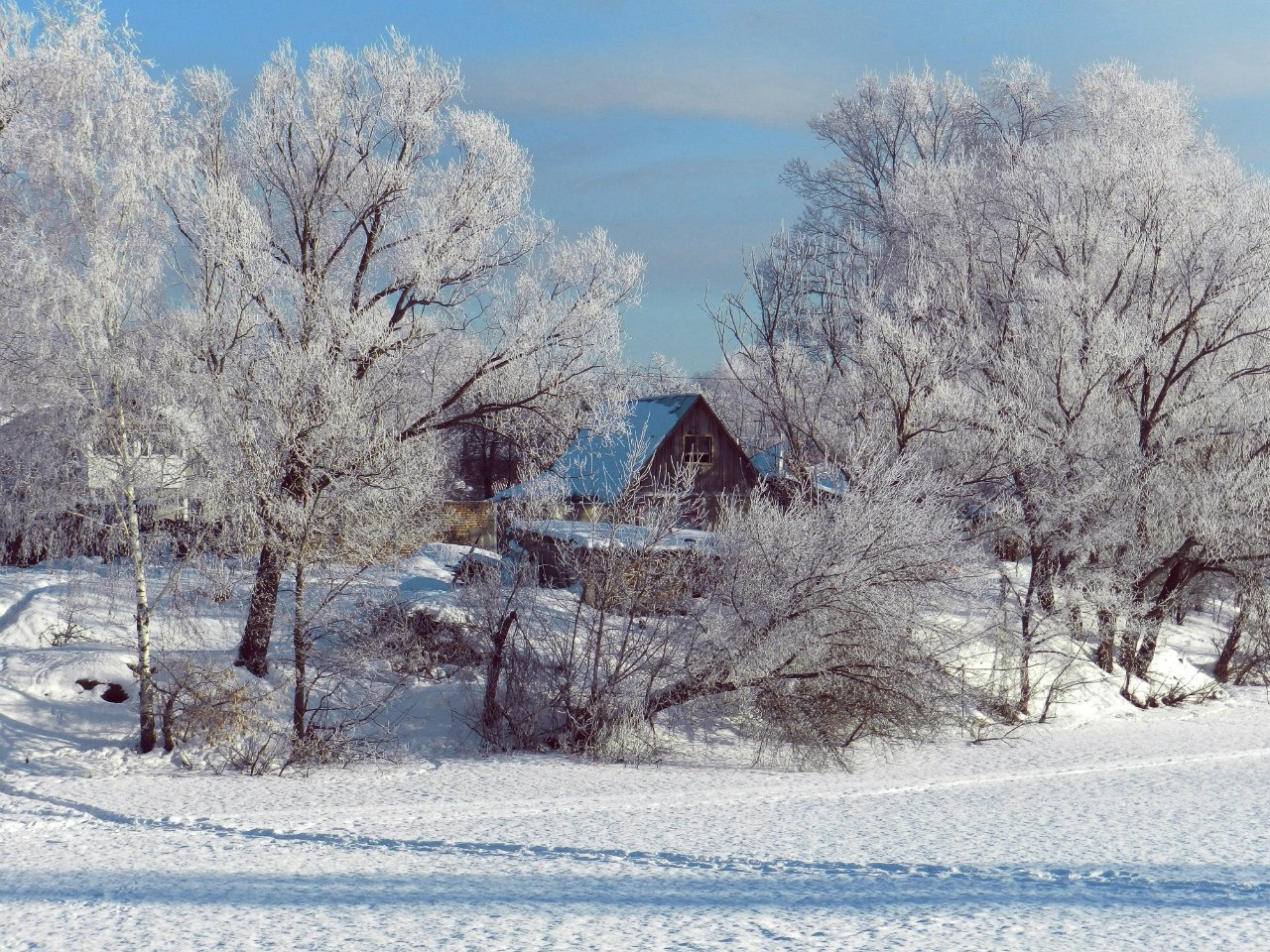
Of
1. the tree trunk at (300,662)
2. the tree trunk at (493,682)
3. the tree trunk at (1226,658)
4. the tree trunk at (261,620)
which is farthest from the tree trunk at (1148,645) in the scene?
the tree trunk at (261,620)

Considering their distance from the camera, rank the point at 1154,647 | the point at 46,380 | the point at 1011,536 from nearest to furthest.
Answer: the point at 46,380 < the point at 1011,536 < the point at 1154,647

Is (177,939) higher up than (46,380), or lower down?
lower down

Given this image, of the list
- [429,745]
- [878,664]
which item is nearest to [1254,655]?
[878,664]

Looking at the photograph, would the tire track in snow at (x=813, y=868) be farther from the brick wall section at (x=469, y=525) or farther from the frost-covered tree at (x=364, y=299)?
the brick wall section at (x=469, y=525)

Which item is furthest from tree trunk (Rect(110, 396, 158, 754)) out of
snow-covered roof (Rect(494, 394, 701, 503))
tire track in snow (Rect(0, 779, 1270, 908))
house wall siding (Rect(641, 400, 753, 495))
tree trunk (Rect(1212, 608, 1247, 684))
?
house wall siding (Rect(641, 400, 753, 495))

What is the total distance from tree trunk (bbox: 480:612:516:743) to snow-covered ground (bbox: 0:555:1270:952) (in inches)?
29.7

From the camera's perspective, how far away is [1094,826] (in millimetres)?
11602

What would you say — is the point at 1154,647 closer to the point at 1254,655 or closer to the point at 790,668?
the point at 1254,655

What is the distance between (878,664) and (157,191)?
11331mm

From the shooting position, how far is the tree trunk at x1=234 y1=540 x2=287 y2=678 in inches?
640

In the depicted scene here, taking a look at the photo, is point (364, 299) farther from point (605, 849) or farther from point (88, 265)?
point (605, 849)

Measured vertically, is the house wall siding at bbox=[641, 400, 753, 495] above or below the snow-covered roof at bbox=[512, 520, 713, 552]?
above

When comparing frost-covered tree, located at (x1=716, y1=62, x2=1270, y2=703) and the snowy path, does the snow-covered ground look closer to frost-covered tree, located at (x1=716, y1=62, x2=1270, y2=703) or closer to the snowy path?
the snowy path

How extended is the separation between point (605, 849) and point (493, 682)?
22.3 ft
